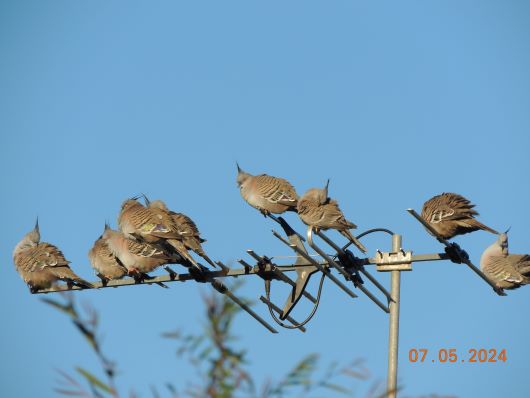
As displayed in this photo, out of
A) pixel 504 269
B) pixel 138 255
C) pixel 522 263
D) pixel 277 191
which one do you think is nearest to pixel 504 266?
pixel 504 269

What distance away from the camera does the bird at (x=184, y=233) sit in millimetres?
13070

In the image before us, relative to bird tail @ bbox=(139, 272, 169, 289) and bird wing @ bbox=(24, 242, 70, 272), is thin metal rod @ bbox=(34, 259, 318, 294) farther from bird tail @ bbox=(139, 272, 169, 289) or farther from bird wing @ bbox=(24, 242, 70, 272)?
bird wing @ bbox=(24, 242, 70, 272)

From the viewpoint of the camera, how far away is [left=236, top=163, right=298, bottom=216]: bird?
47.9 ft

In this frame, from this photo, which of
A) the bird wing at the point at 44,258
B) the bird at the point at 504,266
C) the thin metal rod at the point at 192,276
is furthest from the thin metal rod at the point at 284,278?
the bird wing at the point at 44,258

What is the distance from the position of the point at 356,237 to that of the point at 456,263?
4.49 ft

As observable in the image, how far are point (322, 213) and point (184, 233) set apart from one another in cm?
187

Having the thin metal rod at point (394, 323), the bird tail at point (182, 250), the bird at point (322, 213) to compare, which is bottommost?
the thin metal rod at point (394, 323)

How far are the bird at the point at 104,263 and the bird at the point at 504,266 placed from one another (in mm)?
5440

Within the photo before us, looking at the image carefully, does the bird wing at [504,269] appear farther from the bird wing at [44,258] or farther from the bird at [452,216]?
the bird wing at [44,258]

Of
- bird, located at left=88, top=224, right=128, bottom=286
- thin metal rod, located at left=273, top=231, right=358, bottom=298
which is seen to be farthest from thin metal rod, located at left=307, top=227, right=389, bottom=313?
bird, located at left=88, top=224, right=128, bottom=286

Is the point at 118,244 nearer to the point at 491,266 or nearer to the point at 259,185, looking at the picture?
the point at 259,185

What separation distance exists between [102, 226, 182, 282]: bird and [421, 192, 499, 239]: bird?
3.25 meters

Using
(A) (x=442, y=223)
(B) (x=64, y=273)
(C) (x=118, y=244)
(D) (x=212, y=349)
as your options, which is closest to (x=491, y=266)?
(A) (x=442, y=223)

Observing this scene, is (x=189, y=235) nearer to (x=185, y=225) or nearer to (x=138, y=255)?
(x=185, y=225)
